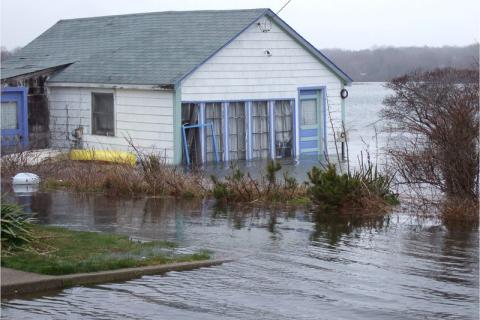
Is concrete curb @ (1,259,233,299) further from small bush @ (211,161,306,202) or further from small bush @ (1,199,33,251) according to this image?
small bush @ (211,161,306,202)

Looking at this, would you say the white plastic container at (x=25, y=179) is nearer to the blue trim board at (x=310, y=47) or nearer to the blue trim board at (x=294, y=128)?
the blue trim board at (x=310, y=47)

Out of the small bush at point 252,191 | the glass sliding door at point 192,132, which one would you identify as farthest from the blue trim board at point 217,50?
the small bush at point 252,191

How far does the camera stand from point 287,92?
27.2 m

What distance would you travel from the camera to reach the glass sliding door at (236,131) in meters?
26.3

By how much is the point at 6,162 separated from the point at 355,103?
181 ft

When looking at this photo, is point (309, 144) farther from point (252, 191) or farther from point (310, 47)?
point (252, 191)

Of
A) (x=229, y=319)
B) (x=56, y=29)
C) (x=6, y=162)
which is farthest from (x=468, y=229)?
(x=56, y=29)

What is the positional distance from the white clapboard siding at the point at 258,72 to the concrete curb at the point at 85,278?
14.2 meters

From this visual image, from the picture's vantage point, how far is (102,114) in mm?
27000

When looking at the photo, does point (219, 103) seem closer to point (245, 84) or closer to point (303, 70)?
point (245, 84)

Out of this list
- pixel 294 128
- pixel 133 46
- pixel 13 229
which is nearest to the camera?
pixel 13 229

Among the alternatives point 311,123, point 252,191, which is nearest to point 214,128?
point 311,123

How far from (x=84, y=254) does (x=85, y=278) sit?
1182 mm

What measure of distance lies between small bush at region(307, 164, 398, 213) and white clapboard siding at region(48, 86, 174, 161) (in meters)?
8.51
